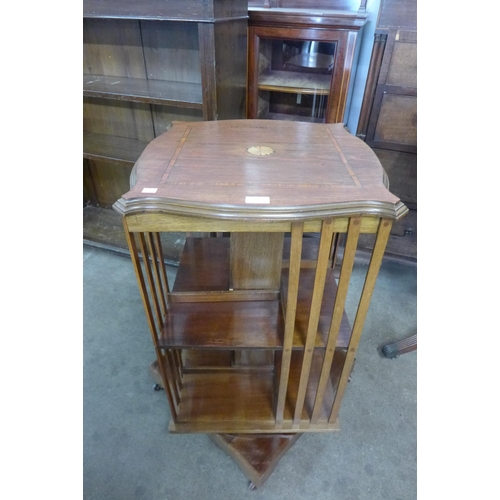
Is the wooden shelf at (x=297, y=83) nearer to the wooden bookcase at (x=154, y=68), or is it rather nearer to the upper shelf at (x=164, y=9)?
the wooden bookcase at (x=154, y=68)

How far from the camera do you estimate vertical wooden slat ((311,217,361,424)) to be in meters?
0.76

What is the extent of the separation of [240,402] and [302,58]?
1.49 meters

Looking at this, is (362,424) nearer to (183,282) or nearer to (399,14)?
(183,282)

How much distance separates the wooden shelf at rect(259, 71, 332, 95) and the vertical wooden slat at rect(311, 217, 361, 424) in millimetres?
1145

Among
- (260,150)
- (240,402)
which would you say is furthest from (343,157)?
(240,402)

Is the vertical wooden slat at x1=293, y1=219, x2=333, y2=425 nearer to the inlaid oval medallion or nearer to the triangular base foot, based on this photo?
the triangular base foot

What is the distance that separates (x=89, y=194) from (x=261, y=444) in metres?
1.85

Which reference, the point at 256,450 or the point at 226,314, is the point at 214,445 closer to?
the point at 256,450

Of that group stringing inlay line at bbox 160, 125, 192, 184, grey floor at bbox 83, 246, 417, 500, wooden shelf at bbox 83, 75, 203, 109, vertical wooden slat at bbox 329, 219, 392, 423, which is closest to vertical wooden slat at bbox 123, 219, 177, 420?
stringing inlay line at bbox 160, 125, 192, 184

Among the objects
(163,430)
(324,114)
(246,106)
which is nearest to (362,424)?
(163,430)

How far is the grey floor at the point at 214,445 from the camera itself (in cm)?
115

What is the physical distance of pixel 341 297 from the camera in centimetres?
86

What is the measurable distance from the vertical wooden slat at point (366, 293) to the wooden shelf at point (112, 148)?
1.23 m

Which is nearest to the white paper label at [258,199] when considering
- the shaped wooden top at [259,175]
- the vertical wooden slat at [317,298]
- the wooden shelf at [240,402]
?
the shaped wooden top at [259,175]
